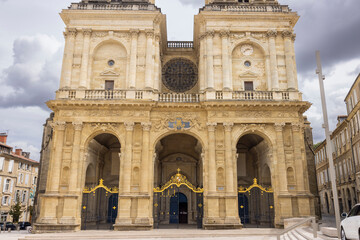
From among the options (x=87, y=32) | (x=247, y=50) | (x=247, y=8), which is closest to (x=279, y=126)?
(x=247, y=50)

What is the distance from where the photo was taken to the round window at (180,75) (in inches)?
1037

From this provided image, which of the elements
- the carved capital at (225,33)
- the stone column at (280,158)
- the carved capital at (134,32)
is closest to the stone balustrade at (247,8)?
the carved capital at (225,33)

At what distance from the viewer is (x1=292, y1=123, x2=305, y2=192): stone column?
64.6ft

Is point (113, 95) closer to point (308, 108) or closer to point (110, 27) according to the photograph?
point (110, 27)

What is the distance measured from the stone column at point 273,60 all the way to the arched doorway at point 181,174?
7.24 metres

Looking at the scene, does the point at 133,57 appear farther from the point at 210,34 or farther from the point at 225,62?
the point at 225,62

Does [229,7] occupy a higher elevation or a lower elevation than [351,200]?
higher

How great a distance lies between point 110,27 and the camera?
22.8m

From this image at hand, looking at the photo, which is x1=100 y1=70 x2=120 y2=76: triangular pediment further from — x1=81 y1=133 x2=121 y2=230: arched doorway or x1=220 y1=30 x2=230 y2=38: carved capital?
x1=220 y1=30 x2=230 y2=38: carved capital

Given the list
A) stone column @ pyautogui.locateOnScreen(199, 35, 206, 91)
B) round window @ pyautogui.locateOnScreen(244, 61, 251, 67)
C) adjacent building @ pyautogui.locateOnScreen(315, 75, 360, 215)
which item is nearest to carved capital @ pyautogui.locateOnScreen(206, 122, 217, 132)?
stone column @ pyautogui.locateOnScreen(199, 35, 206, 91)

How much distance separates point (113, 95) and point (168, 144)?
6984 millimetres

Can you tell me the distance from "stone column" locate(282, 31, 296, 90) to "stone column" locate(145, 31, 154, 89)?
9373 millimetres

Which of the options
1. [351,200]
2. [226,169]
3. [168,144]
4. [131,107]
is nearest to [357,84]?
[351,200]

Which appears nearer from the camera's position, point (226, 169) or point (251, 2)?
point (226, 169)
